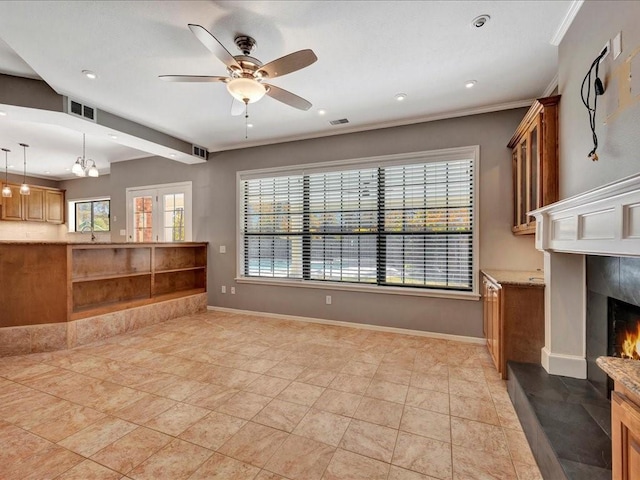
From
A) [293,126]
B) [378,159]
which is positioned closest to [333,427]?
[378,159]

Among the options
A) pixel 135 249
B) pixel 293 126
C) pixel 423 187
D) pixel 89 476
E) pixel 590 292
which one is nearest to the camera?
pixel 89 476

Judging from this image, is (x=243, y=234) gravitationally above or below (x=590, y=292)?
above

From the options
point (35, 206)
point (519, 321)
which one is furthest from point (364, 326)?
point (35, 206)

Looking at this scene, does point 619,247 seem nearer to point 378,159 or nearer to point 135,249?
point 378,159

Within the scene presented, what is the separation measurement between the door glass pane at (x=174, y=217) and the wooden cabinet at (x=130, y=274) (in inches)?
20.5

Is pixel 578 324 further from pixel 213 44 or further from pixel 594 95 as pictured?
pixel 213 44

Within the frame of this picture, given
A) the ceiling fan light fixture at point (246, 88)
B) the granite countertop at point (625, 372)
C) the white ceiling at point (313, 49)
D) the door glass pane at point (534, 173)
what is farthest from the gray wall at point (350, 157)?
the granite countertop at point (625, 372)

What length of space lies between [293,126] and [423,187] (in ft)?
6.62

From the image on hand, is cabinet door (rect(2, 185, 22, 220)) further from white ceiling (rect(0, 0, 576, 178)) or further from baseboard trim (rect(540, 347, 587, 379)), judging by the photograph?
baseboard trim (rect(540, 347, 587, 379))

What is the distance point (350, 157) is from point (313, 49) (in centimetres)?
192

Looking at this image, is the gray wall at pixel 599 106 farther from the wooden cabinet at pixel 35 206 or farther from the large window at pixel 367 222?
the wooden cabinet at pixel 35 206

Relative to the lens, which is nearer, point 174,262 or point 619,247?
point 619,247

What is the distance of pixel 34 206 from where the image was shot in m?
7.27

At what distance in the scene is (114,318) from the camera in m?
3.95
